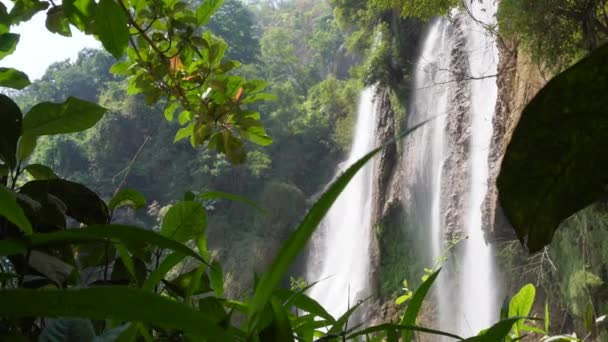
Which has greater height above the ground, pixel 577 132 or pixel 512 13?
pixel 512 13

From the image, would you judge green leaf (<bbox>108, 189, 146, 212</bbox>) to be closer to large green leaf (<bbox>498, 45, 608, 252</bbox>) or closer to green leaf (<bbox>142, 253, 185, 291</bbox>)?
green leaf (<bbox>142, 253, 185, 291</bbox>)

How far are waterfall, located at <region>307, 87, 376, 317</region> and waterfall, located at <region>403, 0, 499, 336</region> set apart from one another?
3.30ft

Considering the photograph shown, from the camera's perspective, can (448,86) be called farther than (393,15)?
No

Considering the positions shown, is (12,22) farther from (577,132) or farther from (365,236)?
(365,236)

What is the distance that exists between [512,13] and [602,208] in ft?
3.57

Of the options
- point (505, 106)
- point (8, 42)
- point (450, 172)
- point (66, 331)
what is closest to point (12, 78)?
point (8, 42)

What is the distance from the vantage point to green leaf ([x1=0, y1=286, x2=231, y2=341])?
0.33 ft

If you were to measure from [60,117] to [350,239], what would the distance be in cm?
685

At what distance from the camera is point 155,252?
373 millimetres

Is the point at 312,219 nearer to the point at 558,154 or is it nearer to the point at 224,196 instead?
the point at 558,154

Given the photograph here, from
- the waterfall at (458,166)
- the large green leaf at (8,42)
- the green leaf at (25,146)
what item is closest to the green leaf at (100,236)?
the green leaf at (25,146)

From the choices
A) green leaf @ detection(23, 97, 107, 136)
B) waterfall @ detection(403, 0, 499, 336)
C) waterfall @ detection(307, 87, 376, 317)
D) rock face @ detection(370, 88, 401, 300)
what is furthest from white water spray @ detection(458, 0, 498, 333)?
green leaf @ detection(23, 97, 107, 136)

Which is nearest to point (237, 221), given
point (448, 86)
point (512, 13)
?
point (448, 86)

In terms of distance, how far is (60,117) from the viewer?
285 millimetres
